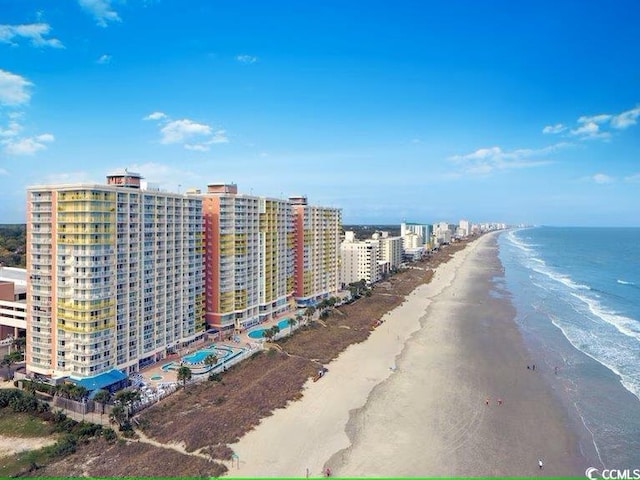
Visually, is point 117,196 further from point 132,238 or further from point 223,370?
point 223,370

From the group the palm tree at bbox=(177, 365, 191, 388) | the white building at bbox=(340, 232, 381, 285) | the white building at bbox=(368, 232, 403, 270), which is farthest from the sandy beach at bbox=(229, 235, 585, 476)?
the white building at bbox=(368, 232, 403, 270)

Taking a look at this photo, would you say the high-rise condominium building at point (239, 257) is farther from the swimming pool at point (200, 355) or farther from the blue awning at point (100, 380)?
the blue awning at point (100, 380)

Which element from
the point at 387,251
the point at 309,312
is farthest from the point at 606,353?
the point at 387,251

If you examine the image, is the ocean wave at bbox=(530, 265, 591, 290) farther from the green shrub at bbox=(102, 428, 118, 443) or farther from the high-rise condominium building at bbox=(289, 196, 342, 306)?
the green shrub at bbox=(102, 428, 118, 443)

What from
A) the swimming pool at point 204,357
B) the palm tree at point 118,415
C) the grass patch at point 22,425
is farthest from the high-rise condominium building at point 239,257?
the grass patch at point 22,425

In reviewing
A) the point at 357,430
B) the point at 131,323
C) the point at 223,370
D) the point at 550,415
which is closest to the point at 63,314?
the point at 131,323

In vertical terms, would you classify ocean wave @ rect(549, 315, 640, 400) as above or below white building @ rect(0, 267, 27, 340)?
below

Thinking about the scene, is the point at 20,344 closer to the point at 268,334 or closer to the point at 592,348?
the point at 268,334
